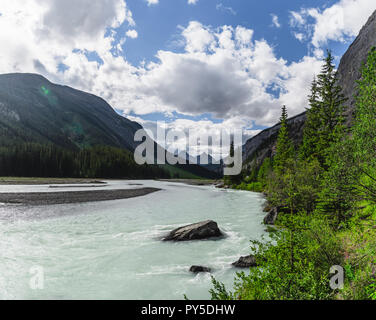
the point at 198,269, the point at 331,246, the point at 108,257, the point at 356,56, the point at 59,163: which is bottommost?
the point at 108,257

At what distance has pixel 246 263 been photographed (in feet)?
45.5

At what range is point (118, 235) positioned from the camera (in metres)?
21.0

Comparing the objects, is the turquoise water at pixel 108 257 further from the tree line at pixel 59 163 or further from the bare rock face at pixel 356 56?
the tree line at pixel 59 163

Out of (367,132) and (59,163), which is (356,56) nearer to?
(367,132)

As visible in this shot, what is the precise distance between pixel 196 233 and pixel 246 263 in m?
6.99

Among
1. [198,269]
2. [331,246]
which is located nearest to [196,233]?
[198,269]

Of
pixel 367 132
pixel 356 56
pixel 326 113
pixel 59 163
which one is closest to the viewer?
pixel 367 132

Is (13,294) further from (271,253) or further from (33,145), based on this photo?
(33,145)

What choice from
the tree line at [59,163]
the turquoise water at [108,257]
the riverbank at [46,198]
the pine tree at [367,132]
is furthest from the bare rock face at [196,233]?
the tree line at [59,163]

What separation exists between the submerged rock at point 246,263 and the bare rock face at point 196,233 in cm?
628

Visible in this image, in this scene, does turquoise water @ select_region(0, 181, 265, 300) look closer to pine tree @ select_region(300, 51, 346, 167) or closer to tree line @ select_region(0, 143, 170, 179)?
pine tree @ select_region(300, 51, 346, 167)

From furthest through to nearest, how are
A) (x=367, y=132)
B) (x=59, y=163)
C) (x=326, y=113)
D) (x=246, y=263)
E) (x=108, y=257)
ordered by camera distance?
(x=59, y=163), (x=326, y=113), (x=108, y=257), (x=246, y=263), (x=367, y=132)

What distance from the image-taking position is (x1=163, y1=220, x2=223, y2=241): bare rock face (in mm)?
19641

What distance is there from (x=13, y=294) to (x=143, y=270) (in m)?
6.83
